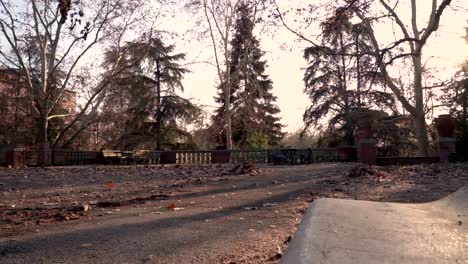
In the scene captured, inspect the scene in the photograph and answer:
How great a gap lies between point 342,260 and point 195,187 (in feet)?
27.4

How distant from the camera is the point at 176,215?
22.0ft

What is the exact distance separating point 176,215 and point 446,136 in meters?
15.6

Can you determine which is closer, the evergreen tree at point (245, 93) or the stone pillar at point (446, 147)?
the stone pillar at point (446, 147)

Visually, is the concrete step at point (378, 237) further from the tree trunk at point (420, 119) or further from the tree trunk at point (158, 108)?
the tree trunk at point (158, 108)

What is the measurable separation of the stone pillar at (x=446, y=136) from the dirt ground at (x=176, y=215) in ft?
22.1

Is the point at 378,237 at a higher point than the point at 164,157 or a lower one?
lower

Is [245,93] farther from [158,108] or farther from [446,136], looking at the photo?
[446,136]

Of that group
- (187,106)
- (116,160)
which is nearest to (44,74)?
(116,160)

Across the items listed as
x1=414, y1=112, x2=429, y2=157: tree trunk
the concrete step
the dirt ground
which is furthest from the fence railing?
the concrete step

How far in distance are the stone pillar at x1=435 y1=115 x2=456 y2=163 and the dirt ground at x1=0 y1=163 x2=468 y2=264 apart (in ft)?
22.1

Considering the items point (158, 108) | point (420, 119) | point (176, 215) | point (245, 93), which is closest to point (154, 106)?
point (158, 108)

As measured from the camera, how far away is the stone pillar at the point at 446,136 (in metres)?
18.5

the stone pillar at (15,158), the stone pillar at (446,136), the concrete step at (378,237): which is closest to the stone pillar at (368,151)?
the stone pillar at (446,136)

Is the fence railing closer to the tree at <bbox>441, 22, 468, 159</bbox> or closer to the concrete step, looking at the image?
the tree at <bbox>441, 22, 468, 159</bbox>
